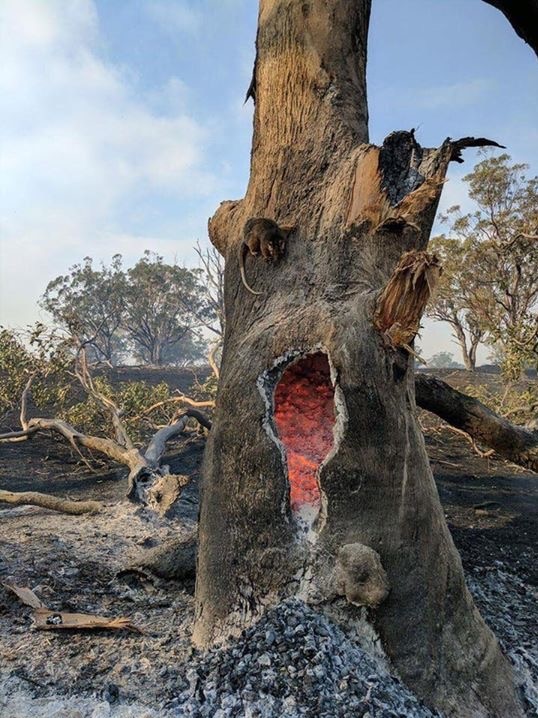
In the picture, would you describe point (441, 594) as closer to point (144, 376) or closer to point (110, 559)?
point (110, 559)

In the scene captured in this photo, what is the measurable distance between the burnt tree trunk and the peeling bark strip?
102 cm

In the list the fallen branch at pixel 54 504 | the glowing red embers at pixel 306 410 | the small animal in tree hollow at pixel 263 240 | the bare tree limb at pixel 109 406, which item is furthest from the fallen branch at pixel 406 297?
the bare tree limb at pixel 109 406

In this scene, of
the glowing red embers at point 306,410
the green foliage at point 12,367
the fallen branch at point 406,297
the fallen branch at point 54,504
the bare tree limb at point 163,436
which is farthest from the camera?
the green foliage at point 12,367

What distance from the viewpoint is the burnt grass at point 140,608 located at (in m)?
1.95

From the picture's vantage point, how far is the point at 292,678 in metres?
1.91

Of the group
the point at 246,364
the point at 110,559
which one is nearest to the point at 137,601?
the point at 110,559

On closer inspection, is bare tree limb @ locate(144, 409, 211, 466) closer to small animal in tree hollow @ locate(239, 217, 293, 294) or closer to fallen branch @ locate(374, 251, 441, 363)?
small animal in tree hollow @ locate(239, 217, 293, 294)

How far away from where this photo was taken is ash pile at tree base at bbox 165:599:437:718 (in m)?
1.84

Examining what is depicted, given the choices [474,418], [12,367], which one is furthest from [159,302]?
[474,418]

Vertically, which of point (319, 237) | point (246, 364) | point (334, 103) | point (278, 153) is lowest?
point (246, 364)

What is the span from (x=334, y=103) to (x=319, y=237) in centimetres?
93

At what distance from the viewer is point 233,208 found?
3193mm

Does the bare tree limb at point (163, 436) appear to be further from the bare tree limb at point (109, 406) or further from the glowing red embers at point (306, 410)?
the glowing red embers at point (306, 410)

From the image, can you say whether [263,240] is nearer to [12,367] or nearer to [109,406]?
[109,406]
